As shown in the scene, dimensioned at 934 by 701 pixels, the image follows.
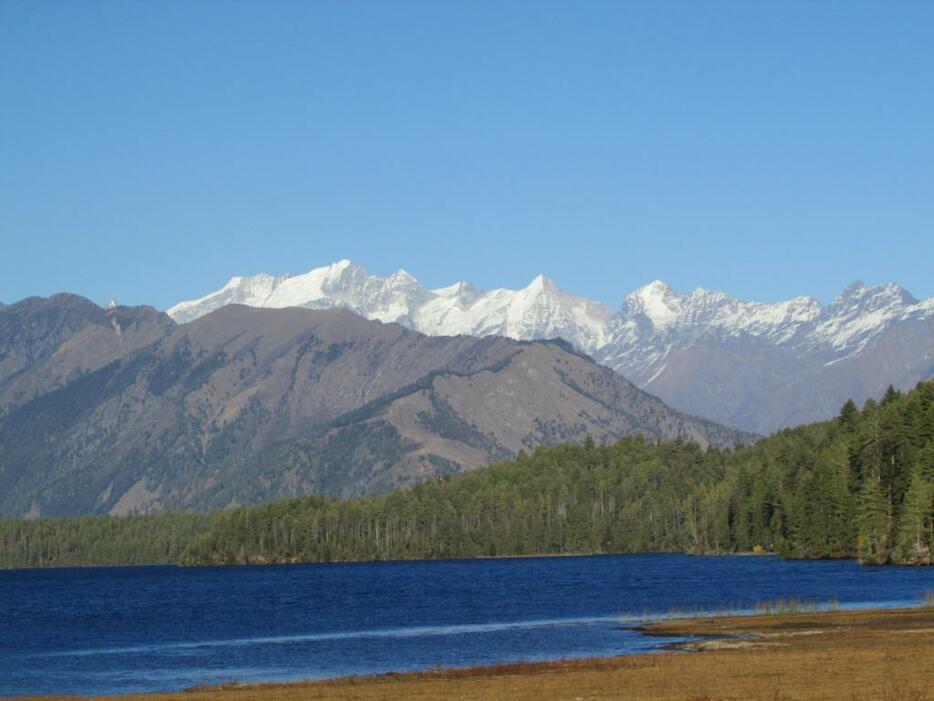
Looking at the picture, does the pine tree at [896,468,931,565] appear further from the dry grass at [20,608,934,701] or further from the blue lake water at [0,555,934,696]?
the dry grass at [20,608,934,701]

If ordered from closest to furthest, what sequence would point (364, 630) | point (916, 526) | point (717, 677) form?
point (717, 677), point (364, 630), point (916, 526)

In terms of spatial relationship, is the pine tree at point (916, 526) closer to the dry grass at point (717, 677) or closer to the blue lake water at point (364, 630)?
the blue lake water at point (364, 630)

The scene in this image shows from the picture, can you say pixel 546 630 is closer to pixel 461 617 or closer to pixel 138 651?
pixel 461 617

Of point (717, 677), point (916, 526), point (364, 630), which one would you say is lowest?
point (717, 677)

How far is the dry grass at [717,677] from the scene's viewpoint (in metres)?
70.6

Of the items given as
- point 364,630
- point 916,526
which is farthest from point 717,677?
point 916,526

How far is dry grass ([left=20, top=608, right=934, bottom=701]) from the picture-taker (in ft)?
232

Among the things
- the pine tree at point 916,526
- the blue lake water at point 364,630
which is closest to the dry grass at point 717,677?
the blue lake water at point 364,630

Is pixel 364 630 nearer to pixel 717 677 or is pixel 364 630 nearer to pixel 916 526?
pixel 717 677

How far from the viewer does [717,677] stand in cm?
7756

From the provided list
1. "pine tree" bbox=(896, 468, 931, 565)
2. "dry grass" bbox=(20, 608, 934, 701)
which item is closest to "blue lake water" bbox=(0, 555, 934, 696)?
"pine tree" bbox=(896, 468, 931, 565)

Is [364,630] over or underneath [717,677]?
over

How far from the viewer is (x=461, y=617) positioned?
148750mm

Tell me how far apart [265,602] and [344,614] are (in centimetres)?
3420
